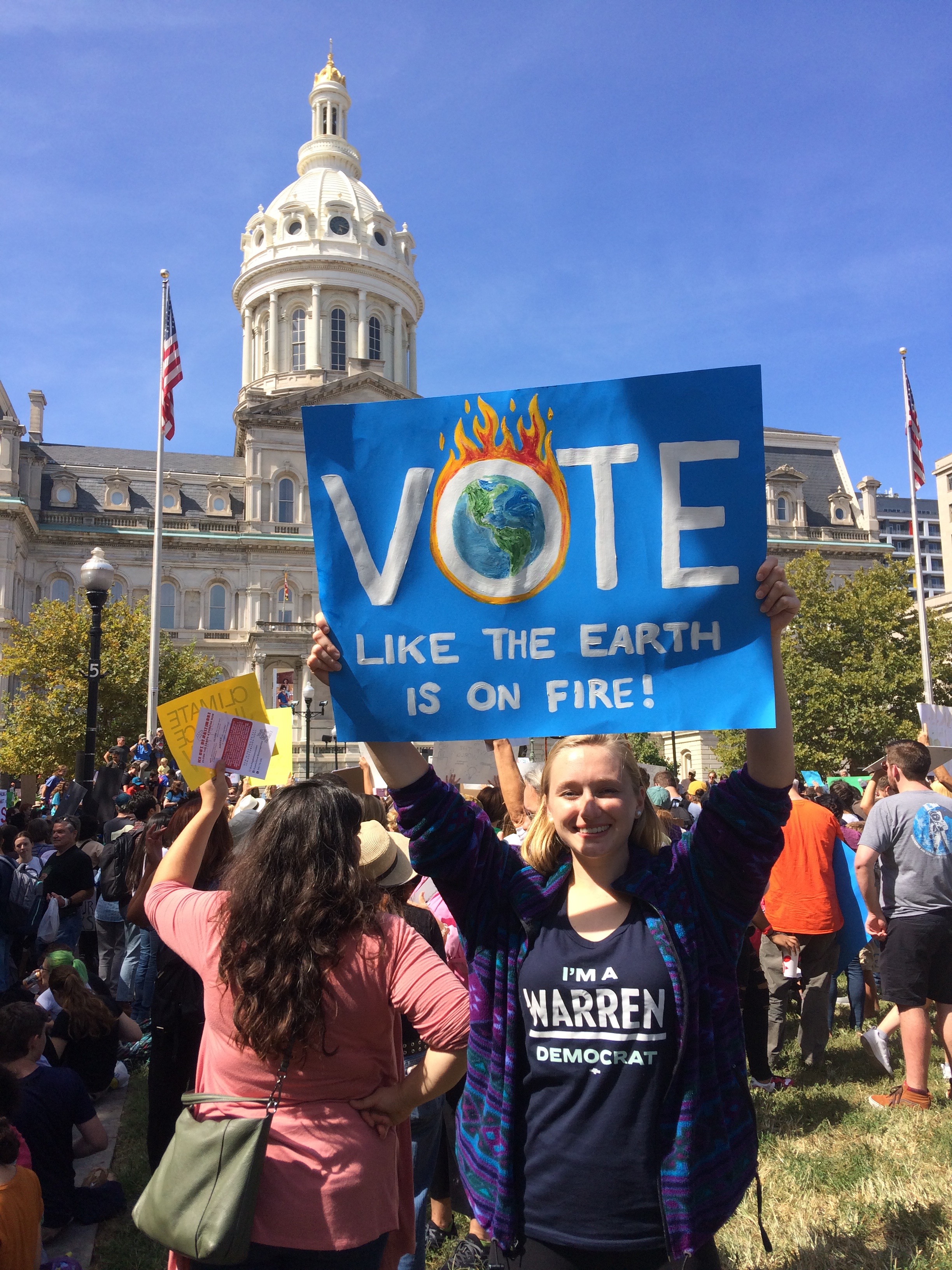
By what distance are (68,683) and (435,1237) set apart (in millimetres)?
39969

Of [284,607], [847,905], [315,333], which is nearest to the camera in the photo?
[847,905]

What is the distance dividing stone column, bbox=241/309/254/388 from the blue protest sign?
71.9 metres

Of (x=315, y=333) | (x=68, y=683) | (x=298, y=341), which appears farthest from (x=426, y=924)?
(x=298, y=341)

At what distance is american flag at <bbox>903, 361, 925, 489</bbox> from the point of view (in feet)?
95.5

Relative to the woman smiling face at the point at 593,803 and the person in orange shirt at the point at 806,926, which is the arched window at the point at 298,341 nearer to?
the person in orange shirt at the point at 806,926

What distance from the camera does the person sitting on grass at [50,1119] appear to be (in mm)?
5105

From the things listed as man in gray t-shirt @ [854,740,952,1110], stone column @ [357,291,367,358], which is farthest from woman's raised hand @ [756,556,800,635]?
stone column @ [357,291,367,358]

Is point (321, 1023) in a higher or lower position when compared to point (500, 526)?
lower

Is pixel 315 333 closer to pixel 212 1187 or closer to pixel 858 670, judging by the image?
pixel 858 670

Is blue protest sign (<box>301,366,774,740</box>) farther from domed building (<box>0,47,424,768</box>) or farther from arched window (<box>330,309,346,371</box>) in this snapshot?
arched window (<box>330,309,346,371</box>)

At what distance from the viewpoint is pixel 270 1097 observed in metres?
2.77

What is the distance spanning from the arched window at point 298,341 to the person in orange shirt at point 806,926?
64.8 metres

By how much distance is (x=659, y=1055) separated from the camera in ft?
8.63

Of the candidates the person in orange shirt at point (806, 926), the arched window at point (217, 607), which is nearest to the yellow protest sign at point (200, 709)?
the person in orange shirt at point (806, 926)
